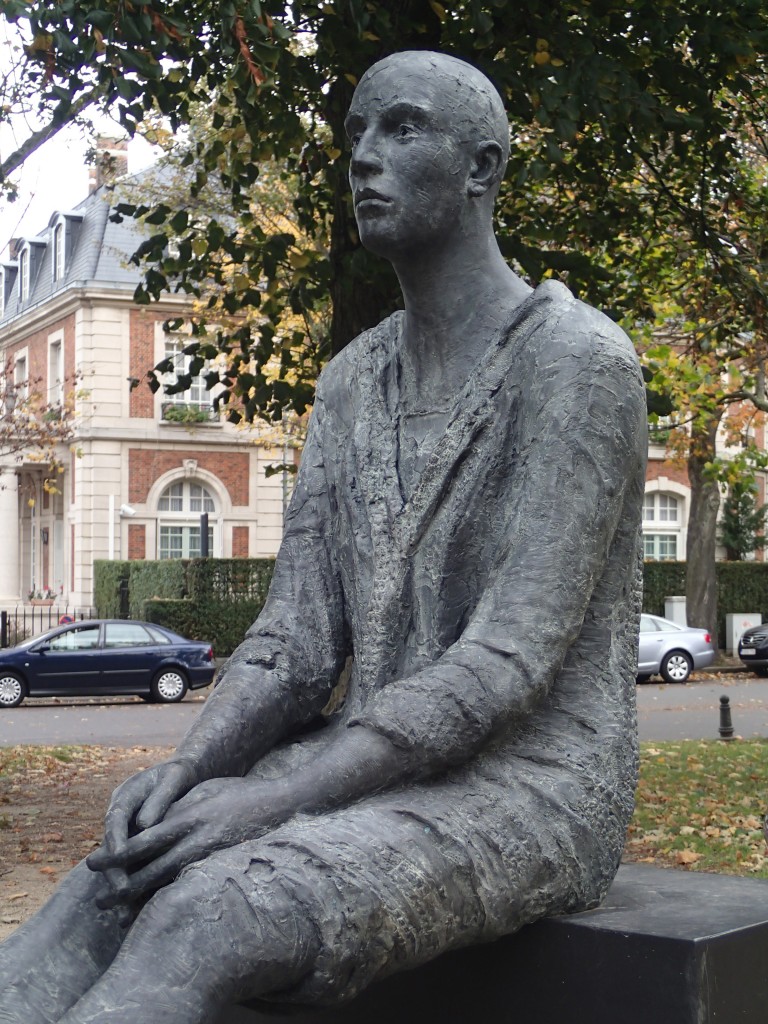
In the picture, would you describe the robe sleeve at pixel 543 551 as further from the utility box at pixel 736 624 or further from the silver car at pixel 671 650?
the utility box at pixel 736 624

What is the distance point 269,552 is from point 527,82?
32058mm

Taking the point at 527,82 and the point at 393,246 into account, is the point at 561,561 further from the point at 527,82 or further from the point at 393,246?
the point at 527,82

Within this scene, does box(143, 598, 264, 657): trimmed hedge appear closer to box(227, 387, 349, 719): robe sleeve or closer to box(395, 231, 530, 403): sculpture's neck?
box(227, 387, 349, 719): robe sleeve

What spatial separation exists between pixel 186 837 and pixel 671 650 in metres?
24.6

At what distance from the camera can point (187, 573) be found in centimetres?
3025

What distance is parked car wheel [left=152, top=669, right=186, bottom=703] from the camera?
23.2m

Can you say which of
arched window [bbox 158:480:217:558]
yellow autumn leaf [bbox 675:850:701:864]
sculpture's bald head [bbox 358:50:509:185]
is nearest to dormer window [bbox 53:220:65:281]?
arched window [bbox 158:480:217:558]

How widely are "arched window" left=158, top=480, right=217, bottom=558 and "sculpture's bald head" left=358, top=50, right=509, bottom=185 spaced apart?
3704 centimetres

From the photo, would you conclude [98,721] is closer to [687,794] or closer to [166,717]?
[166,717]

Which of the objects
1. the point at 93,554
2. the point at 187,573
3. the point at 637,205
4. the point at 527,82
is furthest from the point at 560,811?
the point at 93,554

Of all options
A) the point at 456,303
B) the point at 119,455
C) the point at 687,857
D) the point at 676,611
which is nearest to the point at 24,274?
the point at 119,455

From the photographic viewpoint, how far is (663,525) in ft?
149

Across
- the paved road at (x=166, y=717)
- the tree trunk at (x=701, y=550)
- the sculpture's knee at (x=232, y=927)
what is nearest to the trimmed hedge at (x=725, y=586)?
the tree trunk at (x=701, y=550)

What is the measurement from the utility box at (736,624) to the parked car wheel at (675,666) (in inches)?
247
